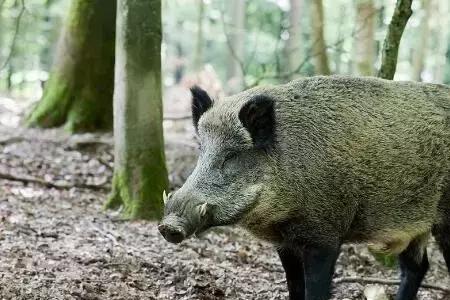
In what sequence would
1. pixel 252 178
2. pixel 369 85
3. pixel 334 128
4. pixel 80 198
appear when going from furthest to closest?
pixel 80 198, pixel 369 85, pixel 334 128, pixel 252 178

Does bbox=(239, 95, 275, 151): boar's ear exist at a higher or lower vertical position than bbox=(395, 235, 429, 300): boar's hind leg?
higher

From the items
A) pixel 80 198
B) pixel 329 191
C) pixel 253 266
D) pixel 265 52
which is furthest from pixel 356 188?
Answer: pixel 265 52

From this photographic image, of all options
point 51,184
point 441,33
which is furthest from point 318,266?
point 441,33

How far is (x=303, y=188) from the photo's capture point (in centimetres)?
443

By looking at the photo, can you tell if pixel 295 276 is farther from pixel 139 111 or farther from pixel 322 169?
pixel 139 111

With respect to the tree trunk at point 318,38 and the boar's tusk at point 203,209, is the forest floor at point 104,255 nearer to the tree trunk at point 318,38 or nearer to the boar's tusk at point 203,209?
the boar's tusk at point 203,209

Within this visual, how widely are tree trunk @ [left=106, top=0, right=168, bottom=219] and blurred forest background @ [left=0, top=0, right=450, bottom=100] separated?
520 cm

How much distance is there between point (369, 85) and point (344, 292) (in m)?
1.84

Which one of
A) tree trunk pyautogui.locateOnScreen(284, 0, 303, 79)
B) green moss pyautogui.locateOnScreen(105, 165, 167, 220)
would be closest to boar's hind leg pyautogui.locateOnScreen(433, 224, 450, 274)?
green moss pyautogui.locateOnScreen(105, 165, 167, 220)

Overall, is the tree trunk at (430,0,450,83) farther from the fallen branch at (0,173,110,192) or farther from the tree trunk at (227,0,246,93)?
the fallen branch at (0,173,110,192)

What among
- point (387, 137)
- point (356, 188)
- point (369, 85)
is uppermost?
point (369, 85)

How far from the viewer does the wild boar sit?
4328mm

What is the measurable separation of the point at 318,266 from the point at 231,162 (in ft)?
2.99

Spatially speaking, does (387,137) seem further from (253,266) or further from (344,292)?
(253,266)
